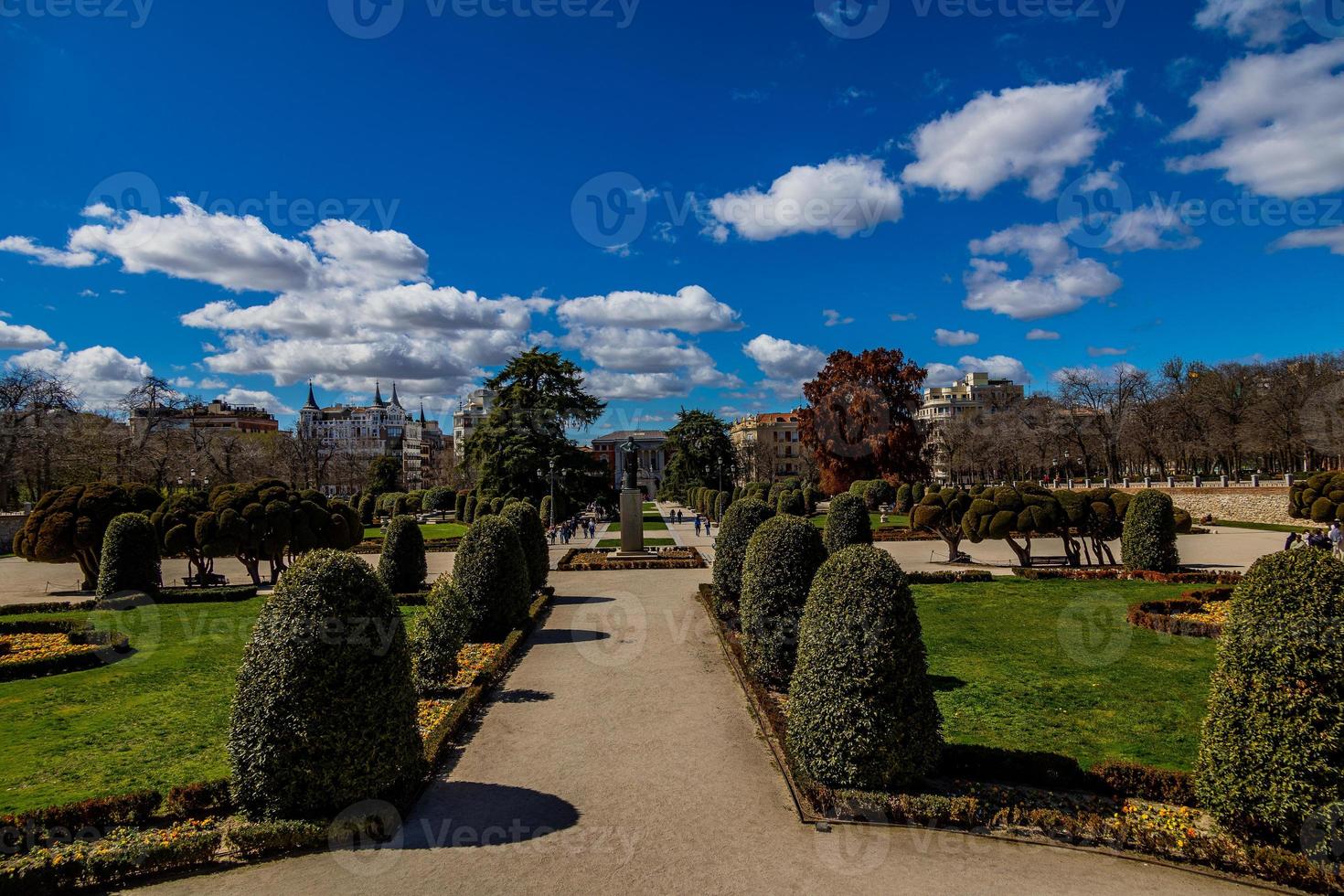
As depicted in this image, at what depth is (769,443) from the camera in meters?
93.9

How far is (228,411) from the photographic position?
127375mm

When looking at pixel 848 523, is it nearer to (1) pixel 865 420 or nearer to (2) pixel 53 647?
(2) pixel 53 647

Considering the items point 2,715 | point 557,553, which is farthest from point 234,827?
point 557,553

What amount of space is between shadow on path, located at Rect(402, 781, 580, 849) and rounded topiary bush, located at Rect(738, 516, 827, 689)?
407 centimetres

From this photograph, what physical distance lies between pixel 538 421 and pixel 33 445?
25351 mm

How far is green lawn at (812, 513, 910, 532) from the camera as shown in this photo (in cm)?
3734

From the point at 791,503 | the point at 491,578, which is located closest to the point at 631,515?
the point at 791,503

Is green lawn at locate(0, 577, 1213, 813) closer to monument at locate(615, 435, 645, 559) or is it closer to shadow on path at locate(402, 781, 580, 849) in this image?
shadow on path at locate(402, 781, 580, 849)

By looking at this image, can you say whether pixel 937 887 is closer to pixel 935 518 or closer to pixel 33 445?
pixel 935 518

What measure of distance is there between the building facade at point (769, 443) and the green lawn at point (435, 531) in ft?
162

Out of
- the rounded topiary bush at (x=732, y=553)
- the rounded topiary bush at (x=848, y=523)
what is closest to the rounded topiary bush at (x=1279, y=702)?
the rounded topiary bush at (x=732, y=553)

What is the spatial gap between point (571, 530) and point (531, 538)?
66.3ft

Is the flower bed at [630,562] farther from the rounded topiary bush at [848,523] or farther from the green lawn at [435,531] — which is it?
the green lawn at [435,531]

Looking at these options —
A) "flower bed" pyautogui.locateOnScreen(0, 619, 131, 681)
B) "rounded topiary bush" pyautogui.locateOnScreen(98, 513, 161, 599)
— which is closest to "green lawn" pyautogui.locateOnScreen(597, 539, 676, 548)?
"rounded topiary bush" pyautogui.locateOnScreen(98, 513, 161, 599)
